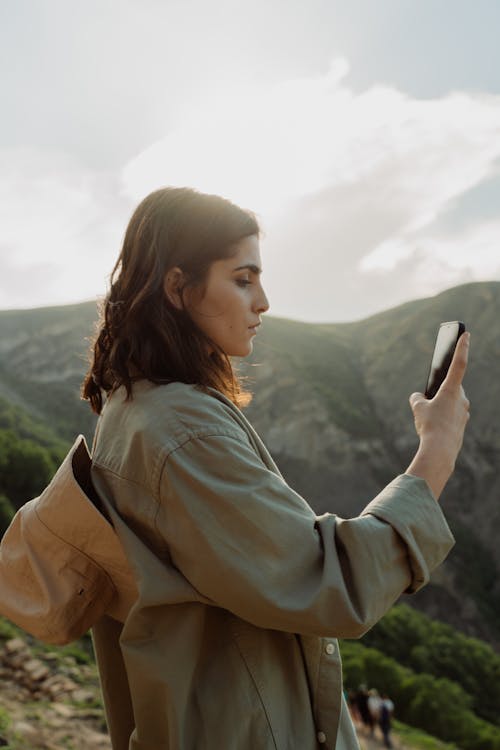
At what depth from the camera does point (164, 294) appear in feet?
6.02

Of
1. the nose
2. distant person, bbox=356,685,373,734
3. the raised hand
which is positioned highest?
the nose

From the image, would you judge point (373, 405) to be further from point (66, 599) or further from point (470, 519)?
point (66, 599)

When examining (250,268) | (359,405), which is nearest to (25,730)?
(250,268)

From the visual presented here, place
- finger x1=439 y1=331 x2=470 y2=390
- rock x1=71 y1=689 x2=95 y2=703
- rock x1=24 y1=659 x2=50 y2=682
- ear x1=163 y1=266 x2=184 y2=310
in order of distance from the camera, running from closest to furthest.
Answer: finger x1=439 y1=331 x2=470 y2=390
ear x1=163 y1=266 x2=184 y2=310
rock x1=71 y1=689 x2=95 y2=703
rock x1=24 y1=659 x2=50 y2=682

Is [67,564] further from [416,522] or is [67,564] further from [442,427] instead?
[442,427]

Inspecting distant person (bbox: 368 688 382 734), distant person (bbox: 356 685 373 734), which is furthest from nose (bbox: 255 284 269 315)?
distant person (bbox: 356 685 373 734)

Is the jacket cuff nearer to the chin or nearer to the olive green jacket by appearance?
the olive green jacket

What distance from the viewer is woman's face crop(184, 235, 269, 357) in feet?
6.11

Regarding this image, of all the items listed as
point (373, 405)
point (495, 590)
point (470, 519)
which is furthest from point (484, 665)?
point (373, 405)

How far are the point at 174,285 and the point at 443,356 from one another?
793 millimetres

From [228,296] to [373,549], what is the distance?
0.80m

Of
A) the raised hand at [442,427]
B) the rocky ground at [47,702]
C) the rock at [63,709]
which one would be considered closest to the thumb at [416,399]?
the raised hand at [442,427]

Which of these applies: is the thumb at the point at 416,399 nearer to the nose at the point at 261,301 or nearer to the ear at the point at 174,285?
the nose at the point at 261,301

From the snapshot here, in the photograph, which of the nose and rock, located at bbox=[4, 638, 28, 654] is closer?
the nose
